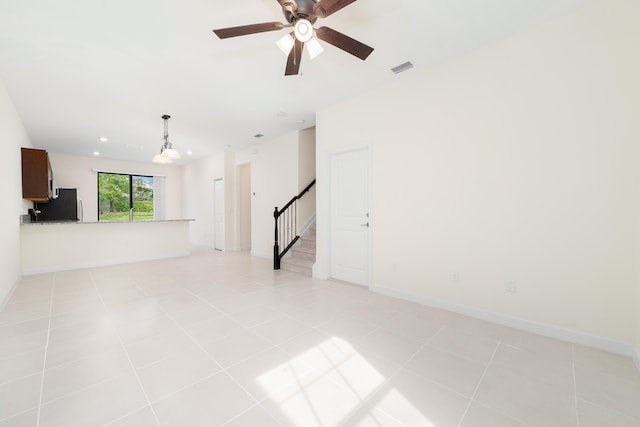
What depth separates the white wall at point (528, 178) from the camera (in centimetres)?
218

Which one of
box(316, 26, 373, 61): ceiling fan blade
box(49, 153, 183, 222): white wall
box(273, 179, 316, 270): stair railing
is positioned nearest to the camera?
box(316, 26, 373, 61): ceiling fan blade

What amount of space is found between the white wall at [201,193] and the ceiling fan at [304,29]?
19.2ft

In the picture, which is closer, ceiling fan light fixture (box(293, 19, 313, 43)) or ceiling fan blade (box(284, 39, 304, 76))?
ceiling fan light fixture (box(293, 19, 313, 43))

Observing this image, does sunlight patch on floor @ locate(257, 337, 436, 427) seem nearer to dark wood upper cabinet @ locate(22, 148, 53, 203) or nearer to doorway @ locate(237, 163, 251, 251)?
dark wood upper cabinet @ locate(22, 148, 53, 203)

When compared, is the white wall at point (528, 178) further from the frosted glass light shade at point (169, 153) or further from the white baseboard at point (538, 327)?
the frosted glass light shade at point (169, 153)

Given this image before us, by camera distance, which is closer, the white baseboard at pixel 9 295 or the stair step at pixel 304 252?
the white baseboard at pixel 9 295

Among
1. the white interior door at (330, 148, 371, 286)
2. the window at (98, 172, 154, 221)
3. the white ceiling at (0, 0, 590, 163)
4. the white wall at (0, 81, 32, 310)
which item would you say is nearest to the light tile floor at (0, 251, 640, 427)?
the white wall at (0, 81, 32, 310)

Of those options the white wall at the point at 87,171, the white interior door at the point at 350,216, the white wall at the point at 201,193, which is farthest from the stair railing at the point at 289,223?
the white wall at the point at 87,171

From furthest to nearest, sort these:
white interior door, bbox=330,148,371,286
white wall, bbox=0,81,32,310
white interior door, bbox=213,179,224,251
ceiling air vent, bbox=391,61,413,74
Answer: white interior door, bbox=213,179,224,251 < white interior door, bbox=330,148,371,286 < white wall, bbox=0,81,32,310 < ceiling air vent, bbox=391,61,413,74

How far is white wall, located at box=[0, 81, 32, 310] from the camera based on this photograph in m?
3.31

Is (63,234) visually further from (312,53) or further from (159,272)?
(312,53)

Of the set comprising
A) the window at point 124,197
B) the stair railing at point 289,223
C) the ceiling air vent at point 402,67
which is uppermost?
the ceiling air vent at point 402,67

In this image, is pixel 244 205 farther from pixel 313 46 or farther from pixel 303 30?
pixel 303 30

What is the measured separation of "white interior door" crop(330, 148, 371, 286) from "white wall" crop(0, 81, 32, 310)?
14.2 feet
